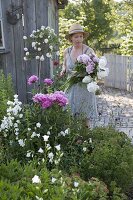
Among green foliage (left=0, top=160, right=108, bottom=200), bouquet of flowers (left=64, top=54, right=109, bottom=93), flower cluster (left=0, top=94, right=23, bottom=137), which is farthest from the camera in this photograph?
bouquet of flowers (left=64, top=54, right=109, bottom=93)

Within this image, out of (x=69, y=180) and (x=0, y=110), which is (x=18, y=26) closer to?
(x=0, y=110)

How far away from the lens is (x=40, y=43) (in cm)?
611

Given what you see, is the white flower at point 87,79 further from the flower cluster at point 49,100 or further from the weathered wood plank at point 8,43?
the weathered wood plank at point 8,43

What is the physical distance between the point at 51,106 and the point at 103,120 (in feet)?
12.1

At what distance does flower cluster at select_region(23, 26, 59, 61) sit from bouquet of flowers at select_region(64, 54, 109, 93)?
64.1 inches

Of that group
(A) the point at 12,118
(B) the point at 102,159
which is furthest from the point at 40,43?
(B) the point at 102,159

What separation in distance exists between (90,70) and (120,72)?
9.25 metres

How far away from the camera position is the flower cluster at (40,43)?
232 inches

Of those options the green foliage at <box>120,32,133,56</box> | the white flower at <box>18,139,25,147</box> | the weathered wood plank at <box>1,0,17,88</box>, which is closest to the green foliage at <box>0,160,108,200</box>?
the white flower at <box>18,139,25,147</box>

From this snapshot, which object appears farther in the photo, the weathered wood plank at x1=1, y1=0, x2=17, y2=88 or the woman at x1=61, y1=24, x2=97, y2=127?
the weathered wood plank at x1=1, y1=0, x2=17, y2=88

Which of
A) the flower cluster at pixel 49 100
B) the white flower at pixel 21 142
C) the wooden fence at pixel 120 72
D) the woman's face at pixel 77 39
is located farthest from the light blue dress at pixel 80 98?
the wooden fence at pixel 120 72

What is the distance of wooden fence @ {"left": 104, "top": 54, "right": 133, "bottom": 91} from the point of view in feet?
41.5

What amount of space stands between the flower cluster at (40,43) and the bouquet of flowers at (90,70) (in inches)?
64.1

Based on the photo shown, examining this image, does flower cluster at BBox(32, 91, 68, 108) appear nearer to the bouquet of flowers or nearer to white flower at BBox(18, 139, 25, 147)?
white flower at BBox(18, 139, 25, 147)
